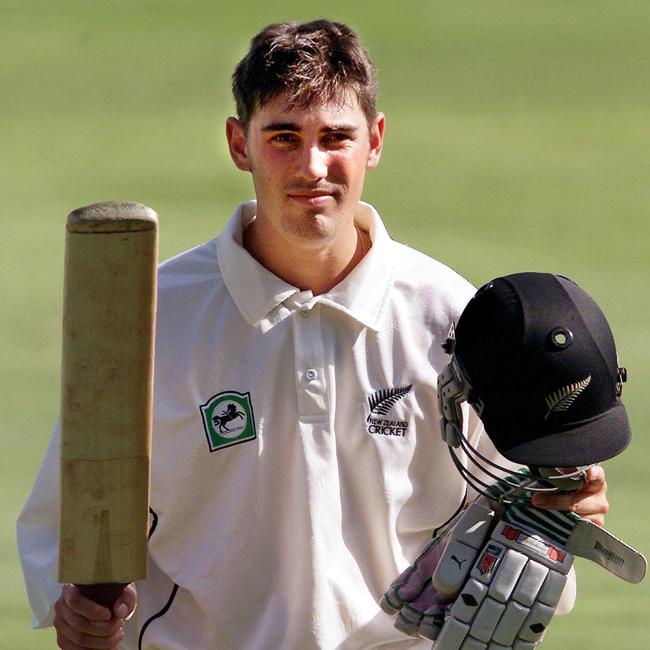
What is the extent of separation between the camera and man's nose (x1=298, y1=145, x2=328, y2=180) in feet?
10.9

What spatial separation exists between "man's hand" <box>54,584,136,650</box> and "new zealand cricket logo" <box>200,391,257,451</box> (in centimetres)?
37

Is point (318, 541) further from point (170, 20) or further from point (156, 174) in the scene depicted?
point (170, 20)

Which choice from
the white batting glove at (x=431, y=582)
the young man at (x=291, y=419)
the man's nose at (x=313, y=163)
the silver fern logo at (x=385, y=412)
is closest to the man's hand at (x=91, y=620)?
the young man at (x=291, y=419)

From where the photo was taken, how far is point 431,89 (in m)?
8.00

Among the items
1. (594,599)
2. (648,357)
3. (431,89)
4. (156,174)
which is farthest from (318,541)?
(431,89)

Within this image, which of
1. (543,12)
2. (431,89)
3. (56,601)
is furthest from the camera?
(543,12)

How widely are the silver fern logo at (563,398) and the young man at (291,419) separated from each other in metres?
0.41

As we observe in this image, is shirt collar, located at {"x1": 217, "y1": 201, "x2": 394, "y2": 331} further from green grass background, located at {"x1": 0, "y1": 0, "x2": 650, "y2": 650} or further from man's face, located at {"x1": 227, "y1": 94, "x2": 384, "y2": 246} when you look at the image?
green grass background, located at {"x1": 0, "y1": 0, "x2": 650, "y2": 650}

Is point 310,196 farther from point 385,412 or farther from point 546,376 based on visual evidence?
point 546,376

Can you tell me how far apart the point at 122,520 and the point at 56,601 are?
34 cm

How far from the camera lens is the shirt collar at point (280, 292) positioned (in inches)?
135

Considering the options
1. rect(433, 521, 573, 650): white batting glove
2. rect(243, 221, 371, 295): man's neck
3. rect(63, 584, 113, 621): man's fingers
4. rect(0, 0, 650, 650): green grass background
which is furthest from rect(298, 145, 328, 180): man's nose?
rect(0, 0, 650, 650): green grass background

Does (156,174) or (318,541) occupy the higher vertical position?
(156,174)

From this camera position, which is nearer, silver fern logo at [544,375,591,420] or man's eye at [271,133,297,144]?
silver fern logo at [544,375,591,420]
